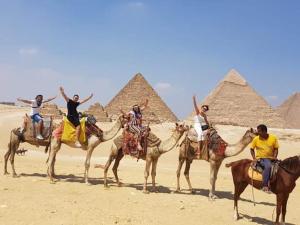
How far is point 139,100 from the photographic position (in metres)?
56.3

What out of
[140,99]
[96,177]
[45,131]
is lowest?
[96,177]

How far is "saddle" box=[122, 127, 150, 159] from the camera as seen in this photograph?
10828 mm

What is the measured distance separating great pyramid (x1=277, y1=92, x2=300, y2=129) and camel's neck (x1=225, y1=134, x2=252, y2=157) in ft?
270

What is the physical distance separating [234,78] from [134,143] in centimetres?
Answer: 6761

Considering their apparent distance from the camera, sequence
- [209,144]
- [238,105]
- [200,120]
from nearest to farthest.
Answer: [209,144] < [200,120] < [238,105]

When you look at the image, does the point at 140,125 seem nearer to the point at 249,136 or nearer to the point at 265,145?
the point at 249,136

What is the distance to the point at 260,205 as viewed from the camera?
396 inches

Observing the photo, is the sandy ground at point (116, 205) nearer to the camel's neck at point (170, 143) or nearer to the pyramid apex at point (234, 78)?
the camel's neck at point (170, 143)

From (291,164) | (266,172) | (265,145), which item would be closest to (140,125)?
(265,145)

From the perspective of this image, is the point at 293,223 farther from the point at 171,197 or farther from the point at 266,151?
the point at 171,197

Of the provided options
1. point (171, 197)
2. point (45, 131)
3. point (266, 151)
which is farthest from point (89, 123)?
point (266, 151)

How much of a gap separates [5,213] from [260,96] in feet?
232

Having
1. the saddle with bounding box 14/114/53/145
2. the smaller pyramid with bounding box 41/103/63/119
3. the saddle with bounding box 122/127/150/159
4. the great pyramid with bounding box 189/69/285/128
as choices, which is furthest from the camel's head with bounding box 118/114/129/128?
the great pyramid with bounding box 189/69/285/128

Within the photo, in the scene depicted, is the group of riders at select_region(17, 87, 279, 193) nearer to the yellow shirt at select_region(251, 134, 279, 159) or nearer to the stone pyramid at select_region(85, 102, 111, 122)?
the yellow shirt at select_region(251, 134, 279, 159)
